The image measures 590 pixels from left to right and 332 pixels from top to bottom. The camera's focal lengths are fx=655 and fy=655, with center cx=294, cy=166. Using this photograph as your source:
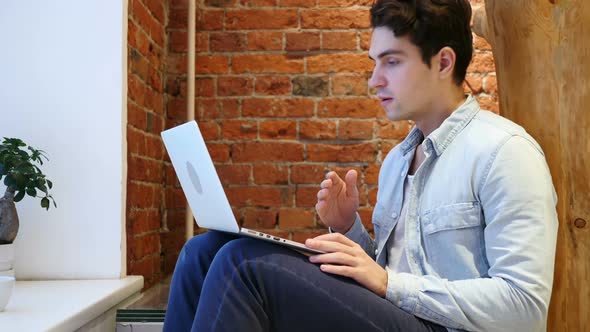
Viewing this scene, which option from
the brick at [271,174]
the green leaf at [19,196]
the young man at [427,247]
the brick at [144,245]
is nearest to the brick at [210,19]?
the brick at [271,174]

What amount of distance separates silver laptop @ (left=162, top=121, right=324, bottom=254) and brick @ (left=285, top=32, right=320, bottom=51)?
1448 millimetres

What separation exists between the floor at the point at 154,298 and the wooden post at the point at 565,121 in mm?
1119

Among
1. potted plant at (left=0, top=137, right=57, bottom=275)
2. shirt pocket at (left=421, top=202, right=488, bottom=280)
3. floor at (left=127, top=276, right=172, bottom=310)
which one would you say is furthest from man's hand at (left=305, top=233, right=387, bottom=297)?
potted plant at (left=0, top=137, right=57, bottom=275)

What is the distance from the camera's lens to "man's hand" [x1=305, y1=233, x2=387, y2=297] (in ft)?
3.88

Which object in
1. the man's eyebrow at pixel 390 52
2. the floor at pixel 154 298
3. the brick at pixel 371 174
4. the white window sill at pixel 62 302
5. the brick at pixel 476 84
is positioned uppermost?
the brick at pixel 476 84

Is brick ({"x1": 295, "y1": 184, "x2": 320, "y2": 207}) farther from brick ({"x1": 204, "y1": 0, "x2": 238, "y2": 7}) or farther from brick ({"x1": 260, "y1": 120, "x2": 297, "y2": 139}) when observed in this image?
brick ({"x1": 204, "y1": 0, "x2": 238, "y2": 7})

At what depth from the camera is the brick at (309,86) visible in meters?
2.67

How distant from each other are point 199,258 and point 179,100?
4.78 feet

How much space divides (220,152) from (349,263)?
157 cm

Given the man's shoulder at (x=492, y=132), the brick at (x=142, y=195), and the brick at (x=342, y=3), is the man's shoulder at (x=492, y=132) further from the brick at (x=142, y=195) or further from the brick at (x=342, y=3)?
the brick at (x=342, y=3)

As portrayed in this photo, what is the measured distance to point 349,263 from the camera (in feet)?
3.91

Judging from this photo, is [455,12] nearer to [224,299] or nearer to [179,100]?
[224,299]

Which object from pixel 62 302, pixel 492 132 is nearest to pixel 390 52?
pixel 492 132

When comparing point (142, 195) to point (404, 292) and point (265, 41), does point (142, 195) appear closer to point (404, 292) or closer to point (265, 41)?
point (265, 41)
